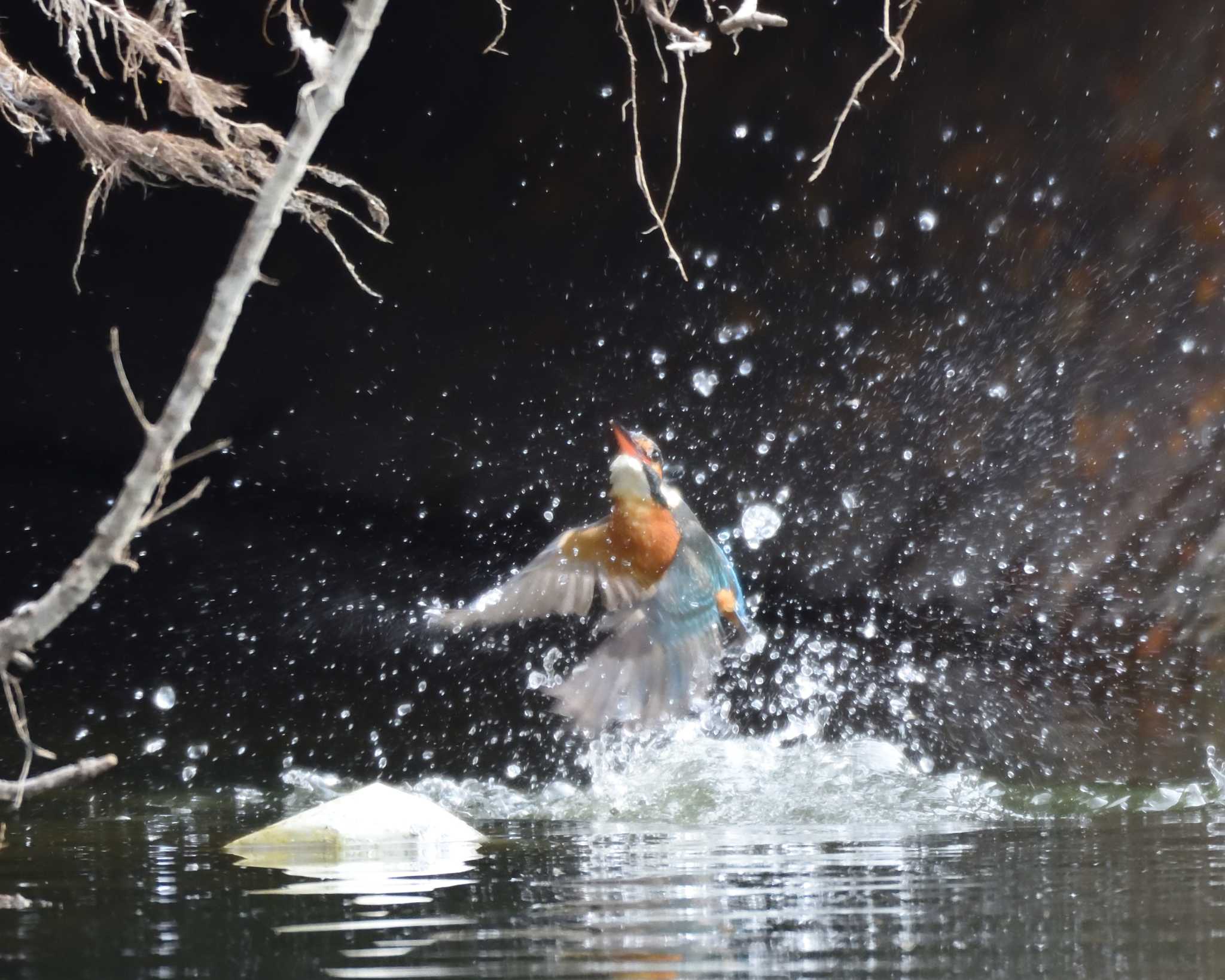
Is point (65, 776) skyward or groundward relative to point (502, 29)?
groundward

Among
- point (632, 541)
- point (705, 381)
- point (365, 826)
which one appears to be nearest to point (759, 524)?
point (705, 381)

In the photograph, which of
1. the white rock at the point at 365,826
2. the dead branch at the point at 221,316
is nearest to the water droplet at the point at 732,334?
the white rock at the point at 365,826

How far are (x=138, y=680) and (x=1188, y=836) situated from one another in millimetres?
4623

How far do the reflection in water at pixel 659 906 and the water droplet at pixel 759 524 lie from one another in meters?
3.42

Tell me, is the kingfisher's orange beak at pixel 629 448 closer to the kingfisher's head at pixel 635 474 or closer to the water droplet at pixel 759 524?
the kingfisher's head at pixel 635 474

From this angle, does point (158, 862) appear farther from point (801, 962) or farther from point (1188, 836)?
point (1188, 836)

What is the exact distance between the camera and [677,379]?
624 cm

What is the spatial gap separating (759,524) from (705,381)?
0.80 m

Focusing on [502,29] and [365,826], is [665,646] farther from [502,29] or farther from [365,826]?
[502,29]

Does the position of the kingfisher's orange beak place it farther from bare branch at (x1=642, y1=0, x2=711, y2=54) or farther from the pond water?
bare branch at (x1=642, y1=0, x2=711, y2=54)

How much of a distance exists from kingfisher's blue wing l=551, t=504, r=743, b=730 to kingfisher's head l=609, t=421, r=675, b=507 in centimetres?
18

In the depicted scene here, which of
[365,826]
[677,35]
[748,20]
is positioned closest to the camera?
[748,20]

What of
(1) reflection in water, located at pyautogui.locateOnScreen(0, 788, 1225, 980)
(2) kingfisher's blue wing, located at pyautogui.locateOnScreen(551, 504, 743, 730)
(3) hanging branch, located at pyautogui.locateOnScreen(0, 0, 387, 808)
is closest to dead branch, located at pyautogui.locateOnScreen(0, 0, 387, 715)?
(3) hanging branch, located at pyautogui.locateOnScreen(0, 0, 387, 808)

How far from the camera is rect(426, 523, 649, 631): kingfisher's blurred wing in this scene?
3680mm
